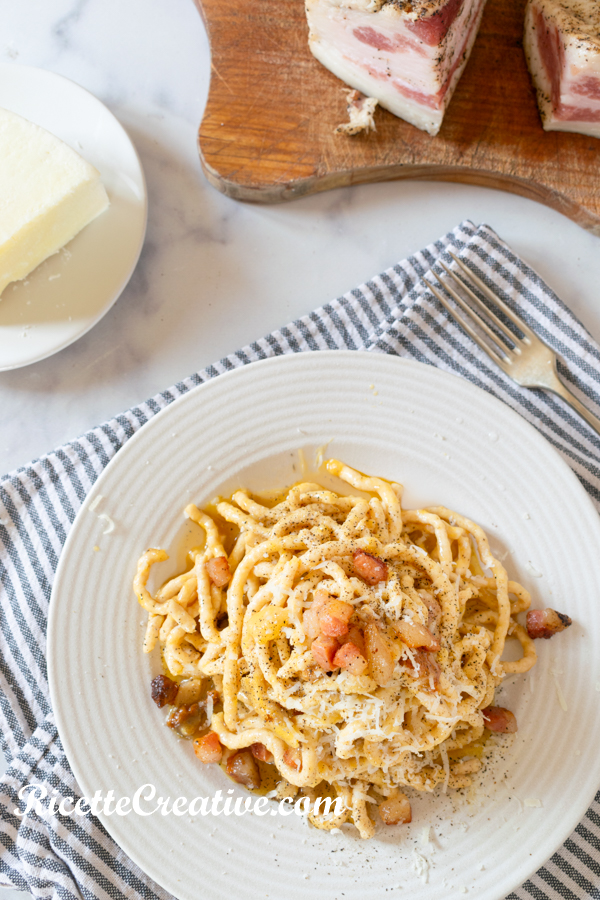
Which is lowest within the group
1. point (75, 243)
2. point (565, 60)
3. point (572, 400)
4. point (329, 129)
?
point (75, 243)

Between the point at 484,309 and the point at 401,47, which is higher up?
the point at 401,47

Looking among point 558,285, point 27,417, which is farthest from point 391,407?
point 27,417

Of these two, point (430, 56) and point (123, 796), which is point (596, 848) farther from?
point (430, 56)

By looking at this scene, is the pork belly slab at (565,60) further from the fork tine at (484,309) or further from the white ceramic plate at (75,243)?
the white ceramic plate at (75,243)

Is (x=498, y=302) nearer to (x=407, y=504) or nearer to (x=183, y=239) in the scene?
(x=407, y=504)

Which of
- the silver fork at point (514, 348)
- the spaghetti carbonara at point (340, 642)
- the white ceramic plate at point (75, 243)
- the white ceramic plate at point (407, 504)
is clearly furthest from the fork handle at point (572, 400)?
the white ceramic plate at point (75, 243)

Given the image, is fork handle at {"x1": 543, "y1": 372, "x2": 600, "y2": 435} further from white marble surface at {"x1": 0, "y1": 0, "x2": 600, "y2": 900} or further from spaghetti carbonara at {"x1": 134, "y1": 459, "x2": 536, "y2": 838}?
spaghetti carbonara at {"x1": 134, "y1": 459, "x2": 536, "y2": 838}

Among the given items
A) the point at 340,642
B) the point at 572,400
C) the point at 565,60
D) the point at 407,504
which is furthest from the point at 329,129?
the point at 340,642
